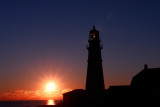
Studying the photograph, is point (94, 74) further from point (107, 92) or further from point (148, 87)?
point (148, 87)

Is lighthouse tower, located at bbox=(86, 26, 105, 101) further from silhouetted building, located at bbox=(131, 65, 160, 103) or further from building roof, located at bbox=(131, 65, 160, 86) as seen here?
building roof, located at bbox=(131, 65, 160, 86)

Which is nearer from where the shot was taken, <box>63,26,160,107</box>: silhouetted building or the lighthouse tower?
<box>63,26,160,107</box>: silhouetted building

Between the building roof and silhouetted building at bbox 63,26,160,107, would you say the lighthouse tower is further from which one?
the building roof

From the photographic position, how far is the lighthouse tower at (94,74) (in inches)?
1259

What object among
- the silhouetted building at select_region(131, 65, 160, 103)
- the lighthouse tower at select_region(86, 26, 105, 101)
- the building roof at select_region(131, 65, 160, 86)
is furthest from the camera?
the building roof at select_region(131, 65, 160, 86)

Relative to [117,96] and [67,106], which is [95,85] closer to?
[117,96]

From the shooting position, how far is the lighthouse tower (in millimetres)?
31984

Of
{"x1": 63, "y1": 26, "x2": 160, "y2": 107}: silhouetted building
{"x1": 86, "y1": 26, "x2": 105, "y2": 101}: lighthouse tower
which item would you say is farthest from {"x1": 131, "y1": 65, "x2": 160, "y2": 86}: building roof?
{"x1": 86, "y1": 26, "x2": 105, "y2": 101}: lighthouse tower

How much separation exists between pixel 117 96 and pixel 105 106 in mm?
2715

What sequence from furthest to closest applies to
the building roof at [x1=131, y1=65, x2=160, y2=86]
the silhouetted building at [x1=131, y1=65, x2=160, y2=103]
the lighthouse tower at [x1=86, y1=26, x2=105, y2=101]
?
the building roof at [x1=131, y1=65, x2=160, y2=86] < the lighthouse tower at [x1=86, y1=26, x2=105, y2=101] < the silhouetted building at [x1=131, y1=65, x2=160, y2=103]

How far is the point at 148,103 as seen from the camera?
31312mm

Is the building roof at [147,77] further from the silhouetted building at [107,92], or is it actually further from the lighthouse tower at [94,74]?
the lighthouse tower at [94,74]

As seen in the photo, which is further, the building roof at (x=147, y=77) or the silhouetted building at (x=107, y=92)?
the building roof at (x=147, y=77)

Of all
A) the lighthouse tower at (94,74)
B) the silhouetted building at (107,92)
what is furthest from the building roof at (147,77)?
the lighthouse tower at (94,74)
